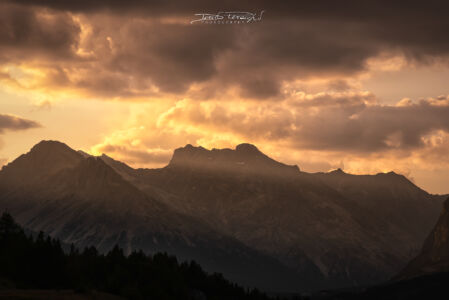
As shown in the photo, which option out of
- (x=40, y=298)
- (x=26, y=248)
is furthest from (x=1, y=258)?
(x=40, y=298)

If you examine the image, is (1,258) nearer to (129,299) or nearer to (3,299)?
(129,299)

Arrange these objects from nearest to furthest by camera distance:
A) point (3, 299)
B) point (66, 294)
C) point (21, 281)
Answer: point (3, 299)
point (66, 294)
point (21, 281)

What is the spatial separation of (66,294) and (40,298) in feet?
55.8

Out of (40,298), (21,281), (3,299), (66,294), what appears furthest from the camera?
(21,281)

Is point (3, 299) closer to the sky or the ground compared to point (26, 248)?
closer to the ground

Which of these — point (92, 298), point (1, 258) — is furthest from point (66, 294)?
point (1, 258)

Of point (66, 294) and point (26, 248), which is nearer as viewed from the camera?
point (66, 294)

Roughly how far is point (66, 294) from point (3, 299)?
28.9 metres

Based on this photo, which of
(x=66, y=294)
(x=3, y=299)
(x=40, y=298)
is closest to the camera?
(x=3, y=299)

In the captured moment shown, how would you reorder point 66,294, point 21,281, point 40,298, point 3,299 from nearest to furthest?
point 3,299 → point 40,298 → point 66,294 → point 21,281

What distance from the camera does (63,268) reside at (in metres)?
198

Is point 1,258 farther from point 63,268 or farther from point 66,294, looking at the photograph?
point 66,294

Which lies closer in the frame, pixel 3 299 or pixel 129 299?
pixel 3 299

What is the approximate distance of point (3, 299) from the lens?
13900cm
